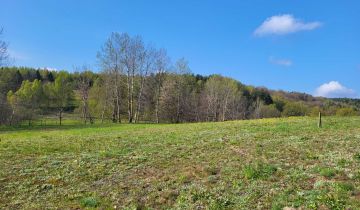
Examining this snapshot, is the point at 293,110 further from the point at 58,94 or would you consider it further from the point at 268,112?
the point at 58,94

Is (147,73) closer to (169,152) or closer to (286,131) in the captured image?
(286,131)

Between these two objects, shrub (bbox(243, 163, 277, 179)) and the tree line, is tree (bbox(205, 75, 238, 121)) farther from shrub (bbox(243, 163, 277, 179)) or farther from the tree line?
shrub (bbox(243, 163, 277, 179))

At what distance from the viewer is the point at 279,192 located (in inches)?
426

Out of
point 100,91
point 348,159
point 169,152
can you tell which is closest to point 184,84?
point 100,91

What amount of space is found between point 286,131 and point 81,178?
51.3ft

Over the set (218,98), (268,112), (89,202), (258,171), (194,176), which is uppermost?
(218,98)

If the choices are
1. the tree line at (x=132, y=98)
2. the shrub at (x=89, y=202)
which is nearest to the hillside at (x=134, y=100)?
the tree line at (x=132, y=98)

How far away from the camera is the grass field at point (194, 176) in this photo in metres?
10.7

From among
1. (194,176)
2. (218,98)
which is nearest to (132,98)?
(218,98)

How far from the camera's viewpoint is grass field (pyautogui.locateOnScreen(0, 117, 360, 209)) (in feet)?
35.2

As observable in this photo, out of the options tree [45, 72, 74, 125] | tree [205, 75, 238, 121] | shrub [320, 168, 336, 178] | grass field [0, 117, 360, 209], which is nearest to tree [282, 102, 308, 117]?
tree [205, 75, 238, 121]

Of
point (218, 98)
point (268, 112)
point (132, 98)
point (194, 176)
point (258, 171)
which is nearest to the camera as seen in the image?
point (258, 171)

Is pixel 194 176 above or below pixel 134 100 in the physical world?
below

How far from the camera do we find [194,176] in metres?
13.7
